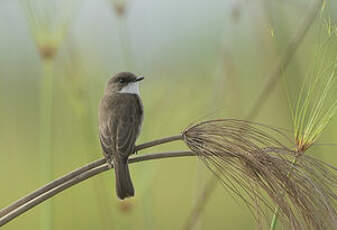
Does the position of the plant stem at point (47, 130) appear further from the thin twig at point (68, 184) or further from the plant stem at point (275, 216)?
the plant stem at point (275, 216)

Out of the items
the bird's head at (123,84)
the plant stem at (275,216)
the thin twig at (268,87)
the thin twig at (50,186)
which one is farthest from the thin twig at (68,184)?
the bird's head at (123,84)

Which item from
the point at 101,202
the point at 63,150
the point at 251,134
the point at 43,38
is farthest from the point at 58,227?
the point at 251,134

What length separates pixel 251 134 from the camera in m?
1.92

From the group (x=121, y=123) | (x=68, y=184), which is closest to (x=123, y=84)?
(x=121, y=123)

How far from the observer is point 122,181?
305cm

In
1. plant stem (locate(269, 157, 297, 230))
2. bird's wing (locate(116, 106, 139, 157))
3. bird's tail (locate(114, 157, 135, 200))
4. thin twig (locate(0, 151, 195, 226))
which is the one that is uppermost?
thin twig (locate(0, 151, 195, 226))

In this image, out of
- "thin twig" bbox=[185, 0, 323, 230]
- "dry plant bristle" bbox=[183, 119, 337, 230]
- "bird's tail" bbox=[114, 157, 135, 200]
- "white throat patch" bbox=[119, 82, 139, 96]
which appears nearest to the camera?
"dry plant bristle" bbox=[183, 119, 337, 230]

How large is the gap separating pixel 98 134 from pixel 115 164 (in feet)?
1.49

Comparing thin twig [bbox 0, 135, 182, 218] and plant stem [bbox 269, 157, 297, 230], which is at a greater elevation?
thin twig [bbox 0, 135, 182, 218]

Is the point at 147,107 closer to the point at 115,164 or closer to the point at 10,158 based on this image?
the point at 115,164

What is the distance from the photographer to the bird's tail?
10.0 ft

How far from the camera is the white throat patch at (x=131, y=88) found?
4.07 m

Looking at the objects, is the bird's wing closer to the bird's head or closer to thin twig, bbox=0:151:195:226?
the bird's head

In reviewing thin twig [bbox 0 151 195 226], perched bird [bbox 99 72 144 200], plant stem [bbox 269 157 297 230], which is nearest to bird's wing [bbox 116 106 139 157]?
perched bird [bbox 99 72 144 200]
